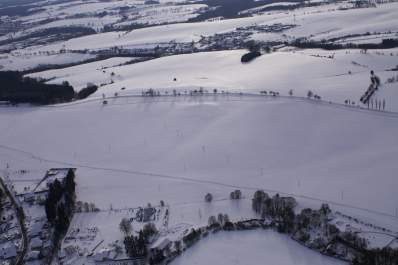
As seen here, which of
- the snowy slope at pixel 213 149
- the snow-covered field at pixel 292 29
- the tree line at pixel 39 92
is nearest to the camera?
the snowy slope at pixel 213 149

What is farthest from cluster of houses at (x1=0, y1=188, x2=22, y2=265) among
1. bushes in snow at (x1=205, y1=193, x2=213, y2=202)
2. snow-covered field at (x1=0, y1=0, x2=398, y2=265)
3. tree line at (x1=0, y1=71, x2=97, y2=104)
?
tree line at (x1=0, y1=71, x2=97, y2=104)

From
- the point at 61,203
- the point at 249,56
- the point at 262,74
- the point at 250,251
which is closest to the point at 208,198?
the point at 250,251

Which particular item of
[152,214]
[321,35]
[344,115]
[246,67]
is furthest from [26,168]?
[321,35]

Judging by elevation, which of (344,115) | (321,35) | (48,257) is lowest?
(48,257)

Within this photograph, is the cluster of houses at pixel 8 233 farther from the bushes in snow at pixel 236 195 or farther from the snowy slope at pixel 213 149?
the bushes in snow at pixel 236 195

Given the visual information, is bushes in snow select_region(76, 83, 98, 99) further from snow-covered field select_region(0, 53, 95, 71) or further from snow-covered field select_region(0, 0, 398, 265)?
snow-covered field select_region(0, 53, 95, 71)

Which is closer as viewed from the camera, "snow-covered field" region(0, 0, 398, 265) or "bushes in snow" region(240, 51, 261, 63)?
"snow-covered field" region(0, 0, 398, 265)

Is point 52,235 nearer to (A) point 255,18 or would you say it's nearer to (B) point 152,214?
(B) point 152,214

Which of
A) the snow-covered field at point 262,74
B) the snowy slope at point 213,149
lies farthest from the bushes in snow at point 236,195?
the snow-covered field at point 262,74
